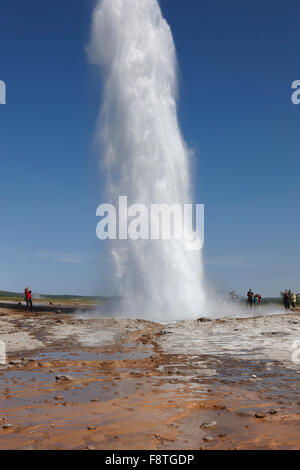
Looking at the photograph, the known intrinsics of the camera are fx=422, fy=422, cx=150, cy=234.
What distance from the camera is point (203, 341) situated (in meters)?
17.2

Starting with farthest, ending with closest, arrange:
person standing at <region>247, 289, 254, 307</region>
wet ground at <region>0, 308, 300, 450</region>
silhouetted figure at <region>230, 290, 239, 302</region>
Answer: silhouetted figure at <region>230, 290, 239, 302</region> < person standing at <region>247, 289, 254, 307</region> < wet ground at <region>0, 308, 300, 450</region>

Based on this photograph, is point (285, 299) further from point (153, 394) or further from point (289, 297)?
point (153, 394)

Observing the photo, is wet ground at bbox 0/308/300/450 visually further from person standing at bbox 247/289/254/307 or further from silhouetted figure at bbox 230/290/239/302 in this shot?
silhouetted figure at bbox 230/290/239/302

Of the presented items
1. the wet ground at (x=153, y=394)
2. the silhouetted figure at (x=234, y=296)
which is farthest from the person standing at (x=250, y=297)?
the wet ground at (x=153, y=394)

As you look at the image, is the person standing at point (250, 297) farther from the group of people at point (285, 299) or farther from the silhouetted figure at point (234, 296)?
the silhouetted figure at point (234, 296)

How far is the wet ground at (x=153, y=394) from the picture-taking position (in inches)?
237

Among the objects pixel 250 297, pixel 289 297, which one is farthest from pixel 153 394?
pixel 289 297

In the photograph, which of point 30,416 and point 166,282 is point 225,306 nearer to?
point 166,282

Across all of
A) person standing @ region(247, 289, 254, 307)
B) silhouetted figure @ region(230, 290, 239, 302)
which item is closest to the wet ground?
person standing @ region(247, 289, 254, 307)

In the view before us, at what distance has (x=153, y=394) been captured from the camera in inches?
338

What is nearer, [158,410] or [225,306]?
[158,410]

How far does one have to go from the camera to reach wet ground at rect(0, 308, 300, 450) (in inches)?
237
